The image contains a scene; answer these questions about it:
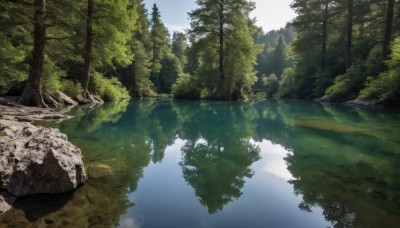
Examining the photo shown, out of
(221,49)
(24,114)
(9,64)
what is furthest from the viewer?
(221,49)

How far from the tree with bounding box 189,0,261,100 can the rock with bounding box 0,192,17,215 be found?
28.3m

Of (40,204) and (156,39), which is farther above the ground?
(156,39)

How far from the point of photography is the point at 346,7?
30766mm

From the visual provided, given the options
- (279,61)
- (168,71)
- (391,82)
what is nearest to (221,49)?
(391,82)

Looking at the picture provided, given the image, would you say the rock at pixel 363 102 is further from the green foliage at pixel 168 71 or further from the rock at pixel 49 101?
the green foliage at pixel 168 71

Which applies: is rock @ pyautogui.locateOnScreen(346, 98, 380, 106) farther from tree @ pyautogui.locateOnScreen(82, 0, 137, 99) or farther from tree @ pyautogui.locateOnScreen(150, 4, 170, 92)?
tree @ pyautogui.locateOnScreen(150, 4, 170, 92)

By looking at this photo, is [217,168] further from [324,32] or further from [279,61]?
[279,61]

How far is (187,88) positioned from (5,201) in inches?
1222

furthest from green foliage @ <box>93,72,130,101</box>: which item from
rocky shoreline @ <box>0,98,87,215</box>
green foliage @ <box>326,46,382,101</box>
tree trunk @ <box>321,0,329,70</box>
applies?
tree trunk @ <box>321,0,329,70</box>

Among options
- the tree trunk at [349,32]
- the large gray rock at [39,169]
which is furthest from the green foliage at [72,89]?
the tree trunk at [349,32]

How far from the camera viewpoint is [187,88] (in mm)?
35031

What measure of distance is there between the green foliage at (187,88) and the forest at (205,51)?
4.5 inches

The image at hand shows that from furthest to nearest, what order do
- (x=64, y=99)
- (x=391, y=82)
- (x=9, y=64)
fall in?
(x=64, y=99) → (x=391, y=82) → (x=9, y=64)

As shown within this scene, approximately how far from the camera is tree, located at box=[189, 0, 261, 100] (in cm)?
3111
